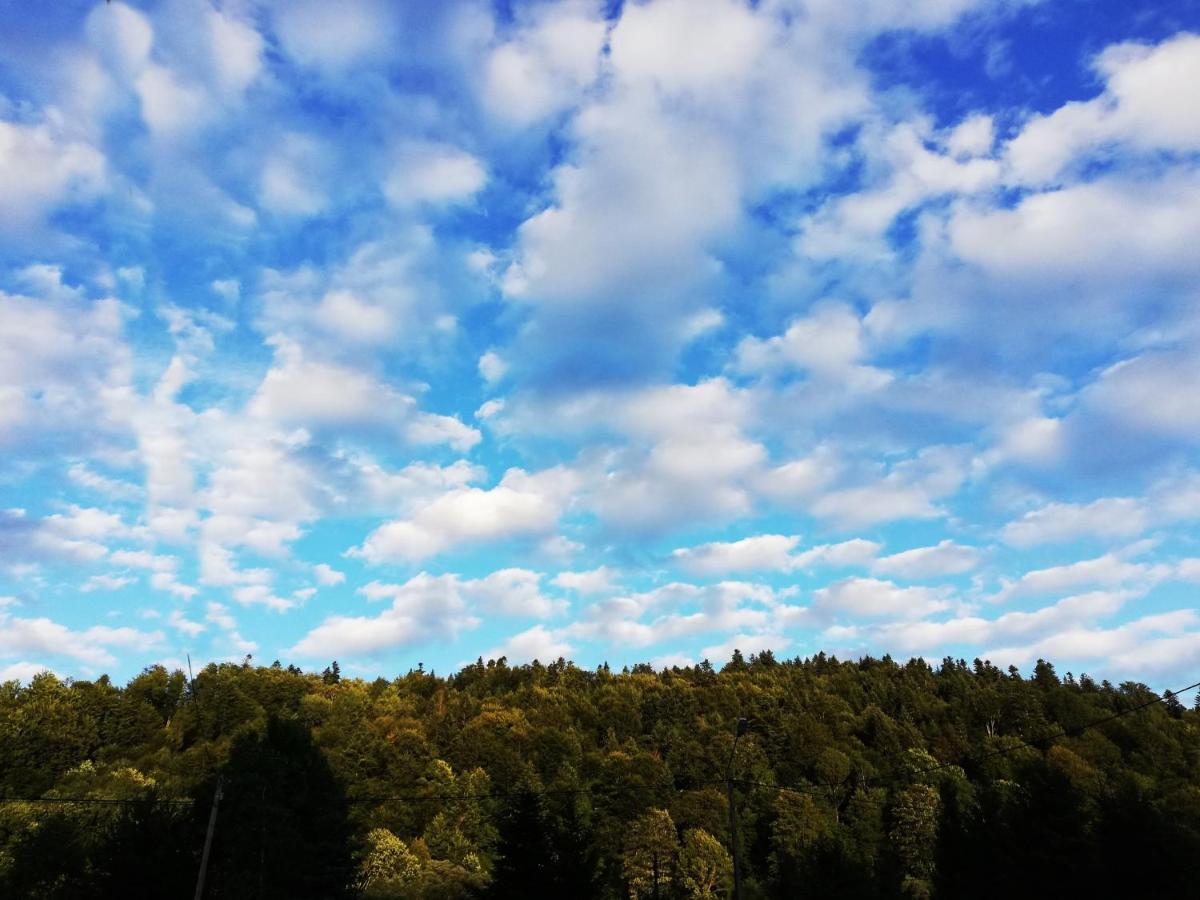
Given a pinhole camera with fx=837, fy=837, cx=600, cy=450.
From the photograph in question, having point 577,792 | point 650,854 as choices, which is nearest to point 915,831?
point 650,854

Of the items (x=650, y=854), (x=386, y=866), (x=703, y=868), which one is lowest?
(x=703, y=868)

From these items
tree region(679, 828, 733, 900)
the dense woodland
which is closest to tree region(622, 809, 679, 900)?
the dense woodland

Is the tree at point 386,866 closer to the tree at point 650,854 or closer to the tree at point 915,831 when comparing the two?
the tree at point 650,854

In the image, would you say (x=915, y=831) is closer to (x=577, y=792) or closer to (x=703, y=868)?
(x=703, y=868)

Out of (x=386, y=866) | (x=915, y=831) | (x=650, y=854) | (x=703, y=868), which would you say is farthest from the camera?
(x=915, y=831)

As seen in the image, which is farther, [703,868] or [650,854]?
[650,854]

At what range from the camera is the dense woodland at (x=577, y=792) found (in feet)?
196

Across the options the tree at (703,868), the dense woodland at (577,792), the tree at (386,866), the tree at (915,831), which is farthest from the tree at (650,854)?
the tree at (915,831)

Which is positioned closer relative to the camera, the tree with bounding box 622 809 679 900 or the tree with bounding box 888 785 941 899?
the tree with bounding box 622 809 679 900

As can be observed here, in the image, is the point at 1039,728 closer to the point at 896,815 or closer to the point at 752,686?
the point at 752,686

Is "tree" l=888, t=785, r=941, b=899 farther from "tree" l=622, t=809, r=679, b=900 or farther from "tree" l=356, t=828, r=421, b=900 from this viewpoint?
"tree" l=356, t=828, r=421, b=900

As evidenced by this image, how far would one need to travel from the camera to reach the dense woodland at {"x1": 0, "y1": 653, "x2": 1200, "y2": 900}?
59.6m

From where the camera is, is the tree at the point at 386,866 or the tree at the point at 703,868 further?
the tree at the point at 703,868

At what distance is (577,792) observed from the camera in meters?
121
